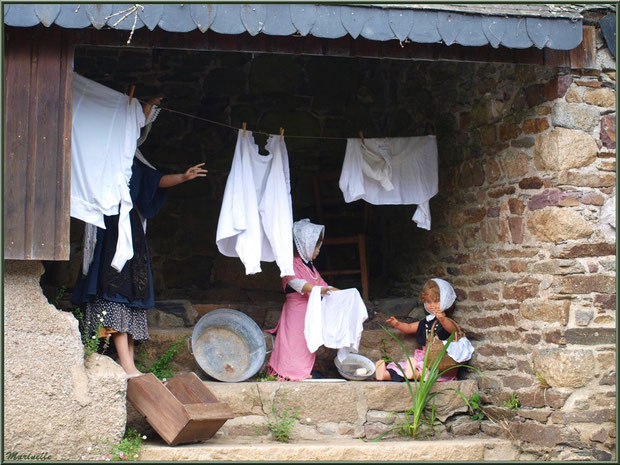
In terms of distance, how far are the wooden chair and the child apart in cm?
107

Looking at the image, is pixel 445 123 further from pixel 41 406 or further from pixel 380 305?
pixel 41 406

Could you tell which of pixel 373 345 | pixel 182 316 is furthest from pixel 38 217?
pixel 373 345

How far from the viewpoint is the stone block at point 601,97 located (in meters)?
5.63

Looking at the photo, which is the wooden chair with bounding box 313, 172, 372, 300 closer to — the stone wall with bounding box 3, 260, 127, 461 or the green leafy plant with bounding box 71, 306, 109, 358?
the green leafy plant with bounding box 71, 306, 109, 358

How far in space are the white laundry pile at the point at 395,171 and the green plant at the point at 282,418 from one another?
168 cm

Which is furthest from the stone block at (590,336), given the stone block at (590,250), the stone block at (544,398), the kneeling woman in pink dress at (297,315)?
the kneeling woman in pink dress at (297,315)

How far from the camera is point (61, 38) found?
16.3ft

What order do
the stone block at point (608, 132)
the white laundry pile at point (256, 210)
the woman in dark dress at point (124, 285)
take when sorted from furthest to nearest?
the white laundry pile at point (256, 210), the stone block at point (608, 132), the woman in dark dress at point (124, 285)

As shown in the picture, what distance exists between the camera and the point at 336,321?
20.0 ft

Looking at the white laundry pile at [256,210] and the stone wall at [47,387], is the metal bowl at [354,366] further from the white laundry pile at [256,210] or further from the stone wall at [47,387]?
the stone wall at [47,387]

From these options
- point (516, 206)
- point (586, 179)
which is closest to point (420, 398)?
point (516, 206)

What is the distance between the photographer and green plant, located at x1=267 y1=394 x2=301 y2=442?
5574mm

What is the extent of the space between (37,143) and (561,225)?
3255mm

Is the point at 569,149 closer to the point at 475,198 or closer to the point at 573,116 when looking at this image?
the point at 573,116
